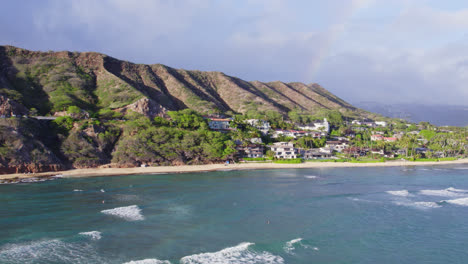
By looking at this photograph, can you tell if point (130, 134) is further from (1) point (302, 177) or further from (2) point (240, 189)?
(1) point (302, 177)

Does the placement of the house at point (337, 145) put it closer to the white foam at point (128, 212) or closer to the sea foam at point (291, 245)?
the sea foam at point (291, 245)

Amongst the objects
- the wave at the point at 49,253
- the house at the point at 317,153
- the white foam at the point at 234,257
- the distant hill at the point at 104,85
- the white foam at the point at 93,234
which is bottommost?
the white foam at the point at 234,257

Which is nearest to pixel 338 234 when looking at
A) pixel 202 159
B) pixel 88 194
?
pixel 88 194

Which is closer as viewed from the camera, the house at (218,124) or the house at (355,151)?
the house at (355,151)

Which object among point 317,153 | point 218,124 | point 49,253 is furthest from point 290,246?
point 218,124

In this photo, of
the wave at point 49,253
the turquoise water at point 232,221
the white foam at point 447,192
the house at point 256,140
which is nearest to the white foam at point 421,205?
the turquoise water at point 232,221

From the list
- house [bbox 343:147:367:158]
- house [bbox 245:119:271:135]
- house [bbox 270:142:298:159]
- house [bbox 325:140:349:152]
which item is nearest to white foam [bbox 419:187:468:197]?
house [bbox 270:142:298:159]

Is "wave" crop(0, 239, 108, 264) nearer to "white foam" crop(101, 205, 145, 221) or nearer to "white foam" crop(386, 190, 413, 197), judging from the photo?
"white foam" crop(101, 205, 145, 221)
